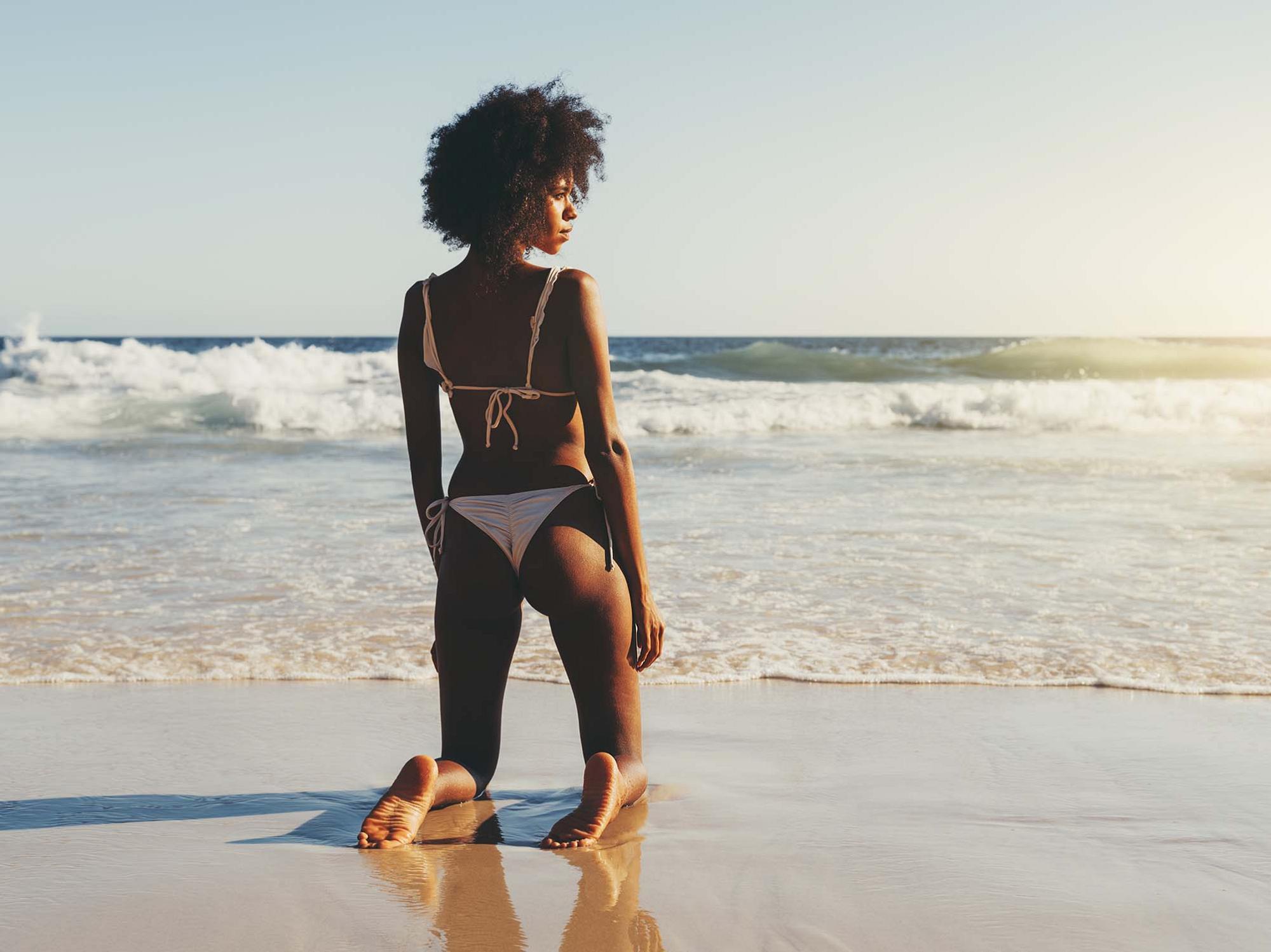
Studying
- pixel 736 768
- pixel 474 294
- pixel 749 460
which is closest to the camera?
pixel 474 294

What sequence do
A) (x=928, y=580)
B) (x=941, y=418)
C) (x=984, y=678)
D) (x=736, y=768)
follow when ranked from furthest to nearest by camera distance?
1. (x=941, y=418)
2. (x=928, y=580)
3. (x=984, y=678)
4. (x=736, y=768)

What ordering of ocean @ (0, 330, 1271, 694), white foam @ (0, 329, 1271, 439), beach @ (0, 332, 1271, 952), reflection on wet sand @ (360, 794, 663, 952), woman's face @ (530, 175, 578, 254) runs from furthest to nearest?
white foam @ (0, 329, 1271, 439)
ocean @ (0, 330, 1271, 694)
woman's face @ (530, 175, 578, 254)
beach @ (0, 332, 1271, 952)
reflection on wet sand @ (360, 794, 663, 952)

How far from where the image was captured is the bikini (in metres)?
2.72

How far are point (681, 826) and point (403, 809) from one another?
696 mm

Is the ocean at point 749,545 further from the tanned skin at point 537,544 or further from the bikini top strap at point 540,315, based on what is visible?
the bikini top strap at point 540,315

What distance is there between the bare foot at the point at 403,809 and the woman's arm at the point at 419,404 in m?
0.60

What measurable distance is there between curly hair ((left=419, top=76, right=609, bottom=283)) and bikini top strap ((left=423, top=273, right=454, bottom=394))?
0.18 m

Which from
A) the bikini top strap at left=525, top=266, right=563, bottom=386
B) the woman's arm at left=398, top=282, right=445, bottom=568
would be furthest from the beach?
the bikini top strap at left=525, top=266, right=563, bottom=386

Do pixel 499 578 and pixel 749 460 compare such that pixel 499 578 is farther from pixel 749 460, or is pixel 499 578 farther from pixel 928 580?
Result: pixel 749 460

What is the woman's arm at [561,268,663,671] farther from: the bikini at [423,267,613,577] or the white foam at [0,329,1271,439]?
the white foam at [0,329,1271,439]

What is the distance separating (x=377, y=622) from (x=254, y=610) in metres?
0.70

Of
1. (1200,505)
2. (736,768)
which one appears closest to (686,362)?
(1200,505)

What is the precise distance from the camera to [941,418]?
725 inches

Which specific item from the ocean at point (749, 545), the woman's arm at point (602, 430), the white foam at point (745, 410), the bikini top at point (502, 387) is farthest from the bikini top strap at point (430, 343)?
the white foam at point (745, 410)
